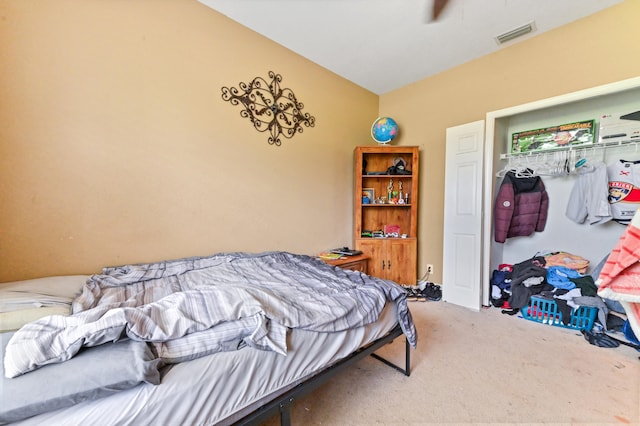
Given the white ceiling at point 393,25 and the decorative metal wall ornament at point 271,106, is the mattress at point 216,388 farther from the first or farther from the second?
the white ceiling at point 393,25

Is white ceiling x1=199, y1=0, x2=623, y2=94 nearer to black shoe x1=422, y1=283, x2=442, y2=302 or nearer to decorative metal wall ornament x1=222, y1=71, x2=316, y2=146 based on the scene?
decorative metal wall ornament x1=222, y1=71, x2=316, y2=146

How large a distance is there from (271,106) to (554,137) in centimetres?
297

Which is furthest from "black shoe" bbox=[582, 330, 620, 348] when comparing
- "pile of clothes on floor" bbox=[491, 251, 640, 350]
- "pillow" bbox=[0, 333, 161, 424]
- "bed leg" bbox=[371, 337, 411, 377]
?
"pillow" bbox=[0, 333, 161, 424]

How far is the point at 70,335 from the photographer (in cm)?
74

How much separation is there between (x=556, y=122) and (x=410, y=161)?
1.51 m

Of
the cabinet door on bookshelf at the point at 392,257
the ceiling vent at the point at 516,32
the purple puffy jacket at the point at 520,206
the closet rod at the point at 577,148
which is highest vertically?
the ceiling vent at the point at 516,32

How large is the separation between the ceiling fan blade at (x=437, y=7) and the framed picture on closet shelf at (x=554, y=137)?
1.71 metres

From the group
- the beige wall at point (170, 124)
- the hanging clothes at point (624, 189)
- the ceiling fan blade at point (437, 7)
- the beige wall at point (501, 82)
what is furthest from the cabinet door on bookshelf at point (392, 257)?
the ceiling fan blade at point (437, 7)

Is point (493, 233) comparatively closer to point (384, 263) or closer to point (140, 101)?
point (384, 263)

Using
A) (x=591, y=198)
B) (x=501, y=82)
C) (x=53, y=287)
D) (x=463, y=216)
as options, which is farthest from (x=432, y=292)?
(x=53, y=287)

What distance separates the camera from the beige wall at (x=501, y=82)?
2082mm

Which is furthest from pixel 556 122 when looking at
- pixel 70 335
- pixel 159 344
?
pixel 70 335

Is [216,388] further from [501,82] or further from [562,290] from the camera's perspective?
[501,82]

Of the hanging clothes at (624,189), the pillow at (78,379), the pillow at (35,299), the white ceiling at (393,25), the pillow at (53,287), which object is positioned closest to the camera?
the pillow at (78,379)
